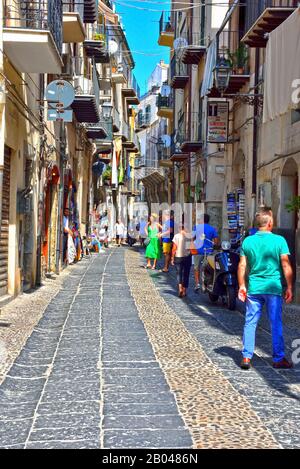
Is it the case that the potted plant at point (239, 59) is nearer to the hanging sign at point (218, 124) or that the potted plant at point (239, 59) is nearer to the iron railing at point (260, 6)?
the hanging sign at point (218, 124)

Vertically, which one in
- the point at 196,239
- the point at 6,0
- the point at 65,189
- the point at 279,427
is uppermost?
the point at 6,0

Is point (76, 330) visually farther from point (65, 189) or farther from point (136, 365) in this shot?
point (65, 189)

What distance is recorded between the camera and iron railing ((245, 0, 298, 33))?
44.2ft

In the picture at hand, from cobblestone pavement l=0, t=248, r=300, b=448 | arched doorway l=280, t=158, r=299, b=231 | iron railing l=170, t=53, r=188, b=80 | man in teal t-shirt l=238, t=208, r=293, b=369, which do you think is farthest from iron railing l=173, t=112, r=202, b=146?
man in teal t-shirt l=238, t=208, r=293, b=369

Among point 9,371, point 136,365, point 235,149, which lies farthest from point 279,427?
point 235,149

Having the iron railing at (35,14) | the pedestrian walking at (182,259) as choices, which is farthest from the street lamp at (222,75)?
the iron railing at (35,14)

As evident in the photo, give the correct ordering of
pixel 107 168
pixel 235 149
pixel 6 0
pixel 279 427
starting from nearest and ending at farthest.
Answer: pixel 279 427 < pixel 6 0 < pixel 235 149 < pixel 107 168

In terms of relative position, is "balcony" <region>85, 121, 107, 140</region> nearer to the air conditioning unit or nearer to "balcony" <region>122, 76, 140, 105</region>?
the air conditioning unit

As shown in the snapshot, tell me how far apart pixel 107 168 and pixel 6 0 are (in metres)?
28.0

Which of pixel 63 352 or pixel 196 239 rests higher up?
pixel 196 239

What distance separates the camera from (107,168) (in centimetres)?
3881

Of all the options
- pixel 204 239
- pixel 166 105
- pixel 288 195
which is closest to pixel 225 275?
pixel 204 239

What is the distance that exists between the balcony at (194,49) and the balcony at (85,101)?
465 centimetres

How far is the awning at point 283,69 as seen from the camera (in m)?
10.6
